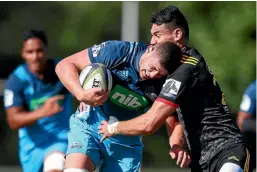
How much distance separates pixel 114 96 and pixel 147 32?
5.21 metres

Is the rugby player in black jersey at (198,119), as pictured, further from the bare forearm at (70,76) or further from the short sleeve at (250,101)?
the short sleeve at (250,101)

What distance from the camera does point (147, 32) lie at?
12.4 metres

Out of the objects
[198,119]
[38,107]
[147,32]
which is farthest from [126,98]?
[147,32]

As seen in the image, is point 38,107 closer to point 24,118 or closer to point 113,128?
point 24,118

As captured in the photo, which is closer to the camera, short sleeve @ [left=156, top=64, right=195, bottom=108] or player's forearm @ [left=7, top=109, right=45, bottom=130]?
short sleeve @ [left=156, top=64, right=195, bottom=108]

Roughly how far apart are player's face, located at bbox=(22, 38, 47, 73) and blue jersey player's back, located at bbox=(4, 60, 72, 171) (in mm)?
68

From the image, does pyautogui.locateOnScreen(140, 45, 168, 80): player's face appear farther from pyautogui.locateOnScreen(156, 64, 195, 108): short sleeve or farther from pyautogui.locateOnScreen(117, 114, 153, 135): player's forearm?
pyautogui.locateOnScreen(117, 114, 153, 135): player's forearm

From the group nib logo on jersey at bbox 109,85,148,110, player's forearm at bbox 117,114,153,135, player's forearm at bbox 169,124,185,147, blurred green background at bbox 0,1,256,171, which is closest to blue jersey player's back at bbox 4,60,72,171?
nib logo on jersey at bbox 109,85,148,110

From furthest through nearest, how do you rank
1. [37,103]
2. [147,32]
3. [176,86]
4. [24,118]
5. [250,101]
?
1. [147,32]
2. [250,101]
3. [37,103]
4. [24,118]
5. [176,86]

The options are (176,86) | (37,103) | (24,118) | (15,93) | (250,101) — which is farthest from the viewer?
(250,101)

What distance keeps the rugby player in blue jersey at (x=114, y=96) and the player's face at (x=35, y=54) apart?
1980 millimetres

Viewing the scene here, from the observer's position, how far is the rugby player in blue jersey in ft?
22.6

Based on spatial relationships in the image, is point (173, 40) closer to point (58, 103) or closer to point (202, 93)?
point (202, 93)

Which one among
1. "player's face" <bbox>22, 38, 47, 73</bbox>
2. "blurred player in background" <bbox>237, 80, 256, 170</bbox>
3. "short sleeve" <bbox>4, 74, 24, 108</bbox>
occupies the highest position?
"player's face" <bbox>22, 38, 47, 73</bbox>
